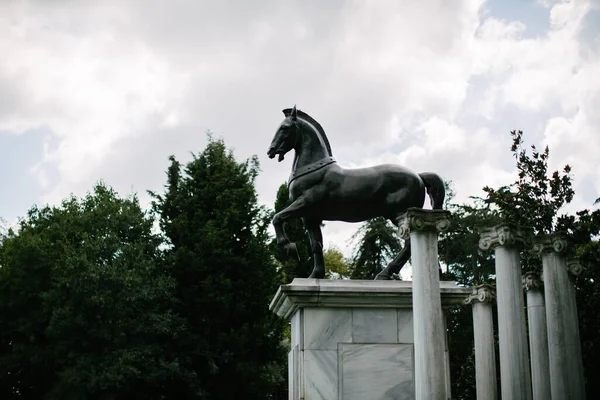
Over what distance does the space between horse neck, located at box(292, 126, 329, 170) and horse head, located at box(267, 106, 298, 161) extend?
16cm

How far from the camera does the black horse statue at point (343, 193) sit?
487 inches

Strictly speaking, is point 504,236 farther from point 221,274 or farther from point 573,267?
point 221,274

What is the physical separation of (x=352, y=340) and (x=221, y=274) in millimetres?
24002

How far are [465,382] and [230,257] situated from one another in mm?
12888

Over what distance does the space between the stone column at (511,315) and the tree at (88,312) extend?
22108 millimetres

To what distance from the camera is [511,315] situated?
1202 cm

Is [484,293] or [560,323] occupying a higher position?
[484,293]

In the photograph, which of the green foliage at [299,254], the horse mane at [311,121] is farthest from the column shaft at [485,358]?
the green foliage at [299,254]

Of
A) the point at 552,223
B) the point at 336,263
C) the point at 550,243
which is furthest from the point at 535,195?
the point at 336,263

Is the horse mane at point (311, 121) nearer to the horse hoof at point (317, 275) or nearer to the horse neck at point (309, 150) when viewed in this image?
the horse neck at point (309, 150)

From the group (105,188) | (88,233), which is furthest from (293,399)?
(105,188)

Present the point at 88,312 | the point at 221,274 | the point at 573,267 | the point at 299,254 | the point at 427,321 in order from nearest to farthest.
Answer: the point at 427,321 → the point at 573,267 → the point at 88,312 → the point at 221,274 → the point at 299,254

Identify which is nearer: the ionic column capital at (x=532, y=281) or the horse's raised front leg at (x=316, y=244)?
the horse's raised front leg at (x=316, y=244)

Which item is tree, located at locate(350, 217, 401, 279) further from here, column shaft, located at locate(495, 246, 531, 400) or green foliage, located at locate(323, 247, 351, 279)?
column shaft, located at locate(495, 246, 531, 400)
